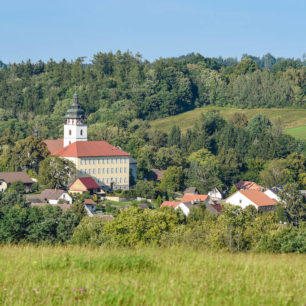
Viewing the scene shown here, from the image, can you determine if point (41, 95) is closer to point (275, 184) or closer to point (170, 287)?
point (275, 184)

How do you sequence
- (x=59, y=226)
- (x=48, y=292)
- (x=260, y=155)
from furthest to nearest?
(x=260, y=155) → (x=59, y=226) → (x=48, y=292)

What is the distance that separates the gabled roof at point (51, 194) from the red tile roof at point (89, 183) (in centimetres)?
497

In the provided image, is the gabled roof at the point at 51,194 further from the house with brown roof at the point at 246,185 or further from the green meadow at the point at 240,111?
the green meadow at the point at 240,111

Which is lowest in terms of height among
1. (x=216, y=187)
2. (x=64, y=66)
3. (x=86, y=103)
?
(x=216, y=187)

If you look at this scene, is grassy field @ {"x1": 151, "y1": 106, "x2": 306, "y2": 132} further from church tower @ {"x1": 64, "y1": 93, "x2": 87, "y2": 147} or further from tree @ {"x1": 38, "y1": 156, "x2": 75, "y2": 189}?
tree @ {"x1": 38, "y1": 156, "x2": 75, "y2": 189}

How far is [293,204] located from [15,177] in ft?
91.5

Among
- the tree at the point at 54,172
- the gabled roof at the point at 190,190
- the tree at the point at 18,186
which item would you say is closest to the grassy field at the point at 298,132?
the gabled roof at the point at 190,190

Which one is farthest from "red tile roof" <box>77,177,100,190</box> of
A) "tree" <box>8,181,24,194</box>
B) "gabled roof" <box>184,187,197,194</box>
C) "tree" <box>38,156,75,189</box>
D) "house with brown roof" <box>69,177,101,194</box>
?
"gabled roof" <box>184,187,197,194</box>

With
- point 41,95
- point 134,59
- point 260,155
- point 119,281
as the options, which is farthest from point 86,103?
point 119,281

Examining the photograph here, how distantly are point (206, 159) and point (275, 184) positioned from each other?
9.17 meters

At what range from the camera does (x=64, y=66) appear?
12975 centimetres

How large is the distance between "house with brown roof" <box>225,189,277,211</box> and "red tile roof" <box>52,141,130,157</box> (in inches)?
663

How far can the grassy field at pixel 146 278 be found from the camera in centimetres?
665

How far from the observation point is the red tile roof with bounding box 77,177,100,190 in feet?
215
